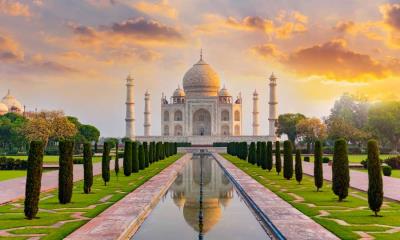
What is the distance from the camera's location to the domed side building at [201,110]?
238 feet

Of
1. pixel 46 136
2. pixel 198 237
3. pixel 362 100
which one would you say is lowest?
pixel 198 237

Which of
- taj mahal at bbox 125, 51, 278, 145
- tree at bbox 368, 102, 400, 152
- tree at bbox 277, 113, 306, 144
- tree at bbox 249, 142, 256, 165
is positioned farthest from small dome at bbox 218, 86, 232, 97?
tree at bbox 249, 142, 256, 165

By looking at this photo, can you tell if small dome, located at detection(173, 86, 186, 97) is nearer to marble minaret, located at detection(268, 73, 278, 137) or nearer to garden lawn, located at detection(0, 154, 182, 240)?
marble minaret, located at detection(268, 73, 278, 137)

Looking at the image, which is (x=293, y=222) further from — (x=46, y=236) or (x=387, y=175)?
(x=387, y=175)

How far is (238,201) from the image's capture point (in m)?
13.0

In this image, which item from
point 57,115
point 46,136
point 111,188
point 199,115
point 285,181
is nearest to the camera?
point 111,188

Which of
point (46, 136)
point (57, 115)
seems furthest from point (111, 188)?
point (57, 115)

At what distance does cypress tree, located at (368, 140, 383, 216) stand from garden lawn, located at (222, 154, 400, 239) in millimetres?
257

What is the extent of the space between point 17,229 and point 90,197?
4.64 metres

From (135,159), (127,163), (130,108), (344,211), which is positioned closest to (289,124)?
(130,108)

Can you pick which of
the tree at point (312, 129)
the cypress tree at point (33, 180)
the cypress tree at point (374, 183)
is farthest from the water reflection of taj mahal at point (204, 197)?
the tree at point (312, 129)

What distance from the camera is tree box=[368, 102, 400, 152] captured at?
4919cm

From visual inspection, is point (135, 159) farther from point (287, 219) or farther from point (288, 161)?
point (287, 219)

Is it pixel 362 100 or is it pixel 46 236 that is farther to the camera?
pixel 362 100
